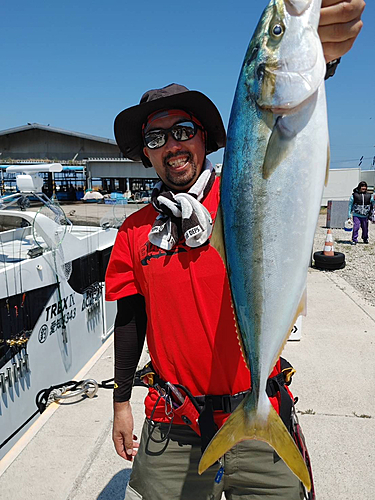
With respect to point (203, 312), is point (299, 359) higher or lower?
lower

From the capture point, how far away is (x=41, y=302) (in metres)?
4.47

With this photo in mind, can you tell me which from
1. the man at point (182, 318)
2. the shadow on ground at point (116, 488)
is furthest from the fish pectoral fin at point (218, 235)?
the shadow on ground at point (116, 488)

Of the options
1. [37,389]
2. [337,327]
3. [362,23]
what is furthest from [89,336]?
[362,23]

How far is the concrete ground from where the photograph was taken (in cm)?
267

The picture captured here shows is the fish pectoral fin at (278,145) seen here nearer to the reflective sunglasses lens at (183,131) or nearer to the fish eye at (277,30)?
the fish eye at (277,30)

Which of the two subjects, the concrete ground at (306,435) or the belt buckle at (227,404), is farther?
the concrete ground at (306,435)

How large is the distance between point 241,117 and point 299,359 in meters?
3.74

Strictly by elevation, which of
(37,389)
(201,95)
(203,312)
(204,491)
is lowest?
(37,389)

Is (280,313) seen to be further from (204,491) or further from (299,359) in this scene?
(299,359)

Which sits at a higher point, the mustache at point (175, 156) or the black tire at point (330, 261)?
the mustache at point (175, 156)

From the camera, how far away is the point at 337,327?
545cm

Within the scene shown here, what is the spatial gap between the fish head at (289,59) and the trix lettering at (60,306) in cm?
400

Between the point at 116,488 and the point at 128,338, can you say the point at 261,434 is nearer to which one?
the point at 128,338

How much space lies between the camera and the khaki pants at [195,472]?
1750mm
